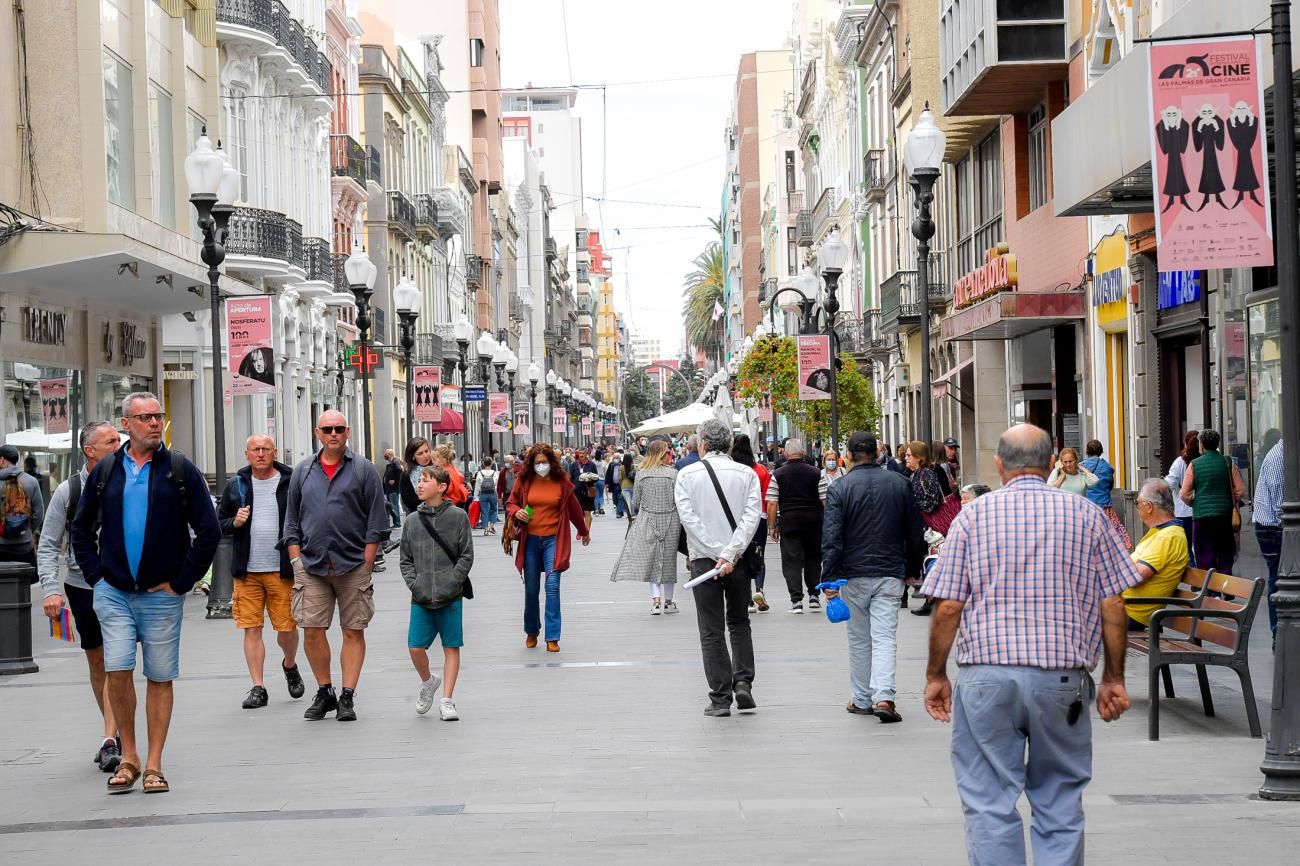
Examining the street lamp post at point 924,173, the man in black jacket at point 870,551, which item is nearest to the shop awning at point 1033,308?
the street lamp post at point 924,173

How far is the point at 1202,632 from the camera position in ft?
34.9

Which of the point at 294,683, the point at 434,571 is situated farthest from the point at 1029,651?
the point at 294,683

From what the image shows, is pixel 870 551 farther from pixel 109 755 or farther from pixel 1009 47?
pixel 1009 47

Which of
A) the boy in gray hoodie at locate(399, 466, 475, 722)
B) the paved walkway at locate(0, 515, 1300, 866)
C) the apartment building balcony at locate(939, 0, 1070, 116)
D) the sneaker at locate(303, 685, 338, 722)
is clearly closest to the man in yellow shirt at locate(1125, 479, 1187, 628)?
the paved walkway at locate(0, 515, 1300, 866)

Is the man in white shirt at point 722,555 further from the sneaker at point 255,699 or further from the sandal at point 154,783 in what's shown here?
the sandal at point 154,783

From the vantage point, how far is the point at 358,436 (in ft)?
173

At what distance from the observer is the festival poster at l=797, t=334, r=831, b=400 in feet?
100

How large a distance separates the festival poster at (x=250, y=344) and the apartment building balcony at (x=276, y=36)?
14602 mm

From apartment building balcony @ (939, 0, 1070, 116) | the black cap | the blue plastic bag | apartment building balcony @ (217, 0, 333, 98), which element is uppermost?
apartment building balcony @ (217, 0, 333, 98)

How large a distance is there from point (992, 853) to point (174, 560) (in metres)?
4.83

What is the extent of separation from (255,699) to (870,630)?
406 centimetres

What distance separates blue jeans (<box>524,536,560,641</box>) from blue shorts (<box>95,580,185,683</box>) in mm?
6275

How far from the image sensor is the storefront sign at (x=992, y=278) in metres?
29.7

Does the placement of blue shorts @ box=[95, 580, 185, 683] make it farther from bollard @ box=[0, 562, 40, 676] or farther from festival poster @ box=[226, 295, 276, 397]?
festival poster @ box=[226, 295, 276, 397]
